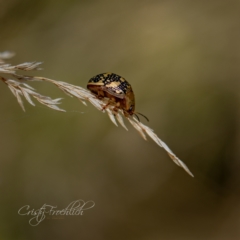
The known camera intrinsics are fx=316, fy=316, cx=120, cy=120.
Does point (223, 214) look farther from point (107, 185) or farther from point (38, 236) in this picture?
point (38, 236)

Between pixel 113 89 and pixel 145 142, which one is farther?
pixel 145 142

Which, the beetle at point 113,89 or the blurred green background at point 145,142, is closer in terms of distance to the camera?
the beetle at point 113,89

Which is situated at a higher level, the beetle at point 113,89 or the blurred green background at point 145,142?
the beetle at point 113,89

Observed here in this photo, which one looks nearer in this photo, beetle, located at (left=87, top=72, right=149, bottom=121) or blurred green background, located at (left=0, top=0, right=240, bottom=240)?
beetle, located at (left=87, top=72, right=149, bottom=121)

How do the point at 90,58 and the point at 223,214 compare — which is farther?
the point at 90,58

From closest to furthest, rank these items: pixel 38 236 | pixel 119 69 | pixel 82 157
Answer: pixel 38 236 < pixel 82 157 < pixel 119 69

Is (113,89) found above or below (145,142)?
above

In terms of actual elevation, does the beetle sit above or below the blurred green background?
above

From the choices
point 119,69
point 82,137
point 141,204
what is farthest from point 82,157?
point 119,69
